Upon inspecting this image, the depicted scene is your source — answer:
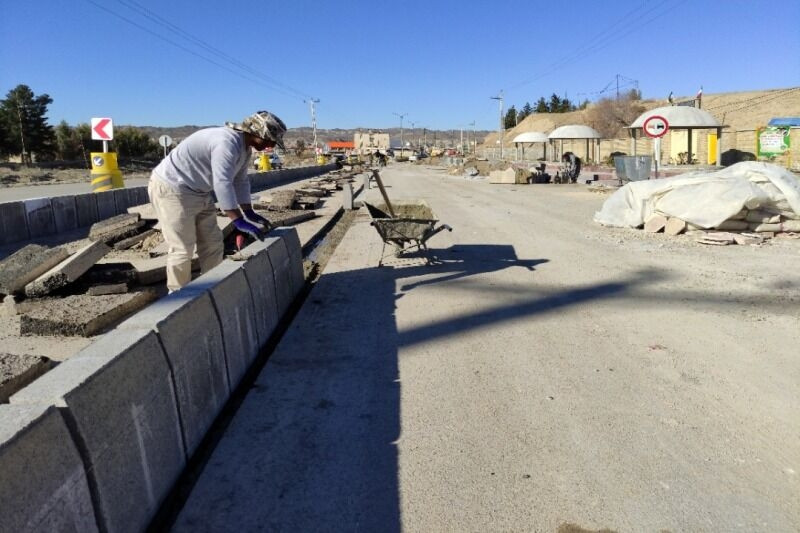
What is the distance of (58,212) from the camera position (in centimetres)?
1152

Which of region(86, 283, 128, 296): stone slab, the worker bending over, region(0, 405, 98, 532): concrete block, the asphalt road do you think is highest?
the worker bending over

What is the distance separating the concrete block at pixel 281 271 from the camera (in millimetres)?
5805

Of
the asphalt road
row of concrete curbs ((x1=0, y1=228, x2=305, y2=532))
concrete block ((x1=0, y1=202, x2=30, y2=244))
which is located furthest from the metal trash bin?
row of concrete curbs ((x1=0, y1=228, x2=305, y2=532))

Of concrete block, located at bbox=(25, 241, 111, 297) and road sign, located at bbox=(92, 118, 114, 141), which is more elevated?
road sign, located at bbox=(92, 118, 114, 141)

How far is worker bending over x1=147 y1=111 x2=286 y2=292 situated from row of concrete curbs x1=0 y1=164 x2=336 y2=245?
20.6 feet

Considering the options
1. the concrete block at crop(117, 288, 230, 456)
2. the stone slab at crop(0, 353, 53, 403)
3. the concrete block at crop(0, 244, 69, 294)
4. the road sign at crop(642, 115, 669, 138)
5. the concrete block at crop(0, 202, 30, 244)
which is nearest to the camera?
the concrete block at crop(117, 288, 230, 456)

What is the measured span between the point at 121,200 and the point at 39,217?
3.08 meters

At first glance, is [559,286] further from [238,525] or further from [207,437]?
[238,525]

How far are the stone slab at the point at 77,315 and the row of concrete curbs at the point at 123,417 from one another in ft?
6.06

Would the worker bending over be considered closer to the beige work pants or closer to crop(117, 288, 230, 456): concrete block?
the beige work pants

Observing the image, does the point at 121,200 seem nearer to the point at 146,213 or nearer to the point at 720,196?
the point at 146,213

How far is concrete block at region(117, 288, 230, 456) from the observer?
3.15 meters

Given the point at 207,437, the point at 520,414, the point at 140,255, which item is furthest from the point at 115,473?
the point at 140,255

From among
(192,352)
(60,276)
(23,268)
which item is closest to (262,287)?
(192,352)
